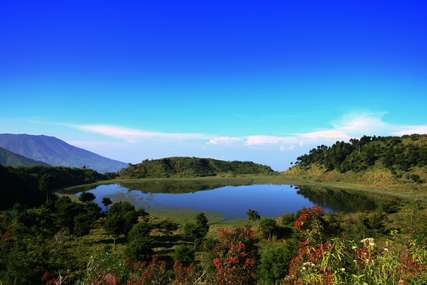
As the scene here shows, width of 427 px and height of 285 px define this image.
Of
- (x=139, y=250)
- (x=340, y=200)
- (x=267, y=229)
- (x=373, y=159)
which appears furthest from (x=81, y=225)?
(x=373, y=159)

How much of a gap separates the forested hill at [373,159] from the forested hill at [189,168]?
2217 centimetres

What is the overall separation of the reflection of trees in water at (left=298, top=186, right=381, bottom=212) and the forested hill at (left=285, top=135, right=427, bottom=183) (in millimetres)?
16005

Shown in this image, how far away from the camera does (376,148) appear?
120m

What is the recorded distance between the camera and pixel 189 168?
156m

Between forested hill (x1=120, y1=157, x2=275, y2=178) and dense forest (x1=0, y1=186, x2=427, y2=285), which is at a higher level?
forested hill (x1=120, y1=157, x2=275, y2=178)

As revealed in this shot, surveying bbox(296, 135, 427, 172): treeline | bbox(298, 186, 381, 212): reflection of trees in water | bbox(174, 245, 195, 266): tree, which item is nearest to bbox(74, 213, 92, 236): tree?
bbox(174, 245, 195, 266): tree

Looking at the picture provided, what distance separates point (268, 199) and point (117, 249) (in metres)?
50.8

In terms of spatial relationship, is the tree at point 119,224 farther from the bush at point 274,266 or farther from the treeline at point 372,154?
the treeline at point 372,154

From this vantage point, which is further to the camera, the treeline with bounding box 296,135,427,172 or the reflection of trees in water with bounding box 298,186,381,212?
the treeline with bounding box 296,135,427,172

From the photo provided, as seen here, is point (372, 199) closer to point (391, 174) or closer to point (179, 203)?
point (391, 174)

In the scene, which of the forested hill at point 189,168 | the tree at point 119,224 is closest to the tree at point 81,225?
the tree at point 119,224

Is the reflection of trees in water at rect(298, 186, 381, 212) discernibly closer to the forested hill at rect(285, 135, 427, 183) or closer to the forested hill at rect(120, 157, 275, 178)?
the forested hill at rect(285, 135, 427, 183)

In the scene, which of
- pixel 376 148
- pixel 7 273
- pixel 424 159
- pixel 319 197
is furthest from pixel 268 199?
pixel 7 273

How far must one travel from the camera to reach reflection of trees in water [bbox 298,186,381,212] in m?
66.3
